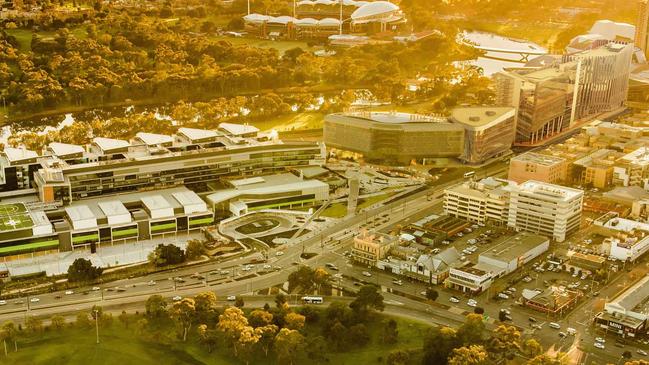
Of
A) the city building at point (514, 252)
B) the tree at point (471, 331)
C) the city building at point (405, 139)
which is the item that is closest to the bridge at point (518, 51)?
the city building at point (405, 139)

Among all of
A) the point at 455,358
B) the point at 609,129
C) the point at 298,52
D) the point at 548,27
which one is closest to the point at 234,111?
the point at 298,52

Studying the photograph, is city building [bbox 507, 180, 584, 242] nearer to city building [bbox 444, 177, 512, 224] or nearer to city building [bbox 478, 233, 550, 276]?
city building [bbox 444, 177, 512, 224]

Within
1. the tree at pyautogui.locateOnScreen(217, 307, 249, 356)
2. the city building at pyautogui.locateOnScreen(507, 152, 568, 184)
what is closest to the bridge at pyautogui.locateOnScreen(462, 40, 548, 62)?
the city building at pyautogui.locateOnScreen(507, 152, 568, 184)

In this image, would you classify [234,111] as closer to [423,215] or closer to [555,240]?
[423,215]

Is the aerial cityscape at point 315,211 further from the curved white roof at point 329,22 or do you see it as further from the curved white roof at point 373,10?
the curved white roof at point 373,10

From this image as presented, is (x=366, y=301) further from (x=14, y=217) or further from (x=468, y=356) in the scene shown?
(x=14, y=217)
